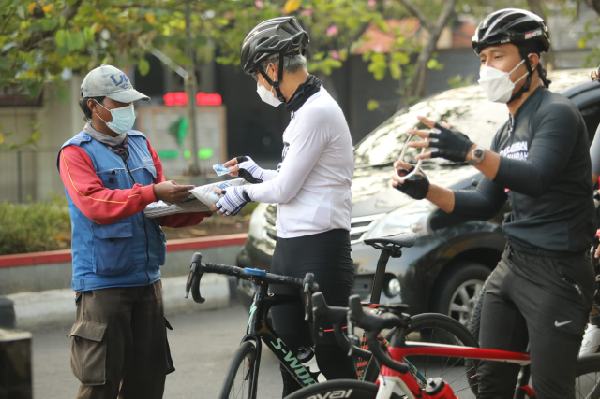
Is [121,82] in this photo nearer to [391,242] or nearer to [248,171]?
[248,171]

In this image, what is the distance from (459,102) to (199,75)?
Answer: 1796 centimetres

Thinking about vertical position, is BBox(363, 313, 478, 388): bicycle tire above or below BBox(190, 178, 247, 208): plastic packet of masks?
below

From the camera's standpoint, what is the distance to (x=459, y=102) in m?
8.22

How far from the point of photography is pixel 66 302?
29.1ft

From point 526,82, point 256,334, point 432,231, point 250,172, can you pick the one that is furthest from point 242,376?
point 432,231

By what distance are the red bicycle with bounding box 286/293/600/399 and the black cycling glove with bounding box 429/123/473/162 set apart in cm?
57

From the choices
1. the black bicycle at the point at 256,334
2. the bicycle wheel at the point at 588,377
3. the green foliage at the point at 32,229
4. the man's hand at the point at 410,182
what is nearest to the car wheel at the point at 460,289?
the black bicycle at the point at 256,334

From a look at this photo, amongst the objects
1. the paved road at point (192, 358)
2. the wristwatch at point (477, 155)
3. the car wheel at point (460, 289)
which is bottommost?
the paved road at point (192, 358)

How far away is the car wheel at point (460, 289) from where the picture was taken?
278 inches

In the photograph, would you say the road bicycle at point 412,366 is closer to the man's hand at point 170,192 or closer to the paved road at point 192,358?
the man's hand at point 170,192

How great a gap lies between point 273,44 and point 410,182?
1186 mm

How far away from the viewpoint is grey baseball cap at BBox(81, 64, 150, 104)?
4676mm

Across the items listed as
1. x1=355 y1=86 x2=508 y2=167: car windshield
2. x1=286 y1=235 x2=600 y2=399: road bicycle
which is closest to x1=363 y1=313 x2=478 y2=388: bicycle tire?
x1=286 y1=235 x2=600 y2=399: road bicycle

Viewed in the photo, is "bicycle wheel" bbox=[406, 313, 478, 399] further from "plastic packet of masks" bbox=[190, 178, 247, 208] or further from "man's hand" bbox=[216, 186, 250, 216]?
"plastic packet of masks" bbox=[190, 178, 247, 208]
